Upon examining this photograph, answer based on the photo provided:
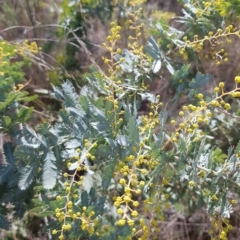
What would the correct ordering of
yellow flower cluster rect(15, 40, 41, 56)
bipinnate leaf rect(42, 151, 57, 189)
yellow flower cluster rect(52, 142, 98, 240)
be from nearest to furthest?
1. yellow flower cluster rect(52, 142, 98, 240)
2. bipinnate leaf rect(42, 151, 57, 189)
3. yellow flower cluster rect(15, 40, 41, 56)

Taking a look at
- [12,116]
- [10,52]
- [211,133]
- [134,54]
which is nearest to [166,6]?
[211,133]

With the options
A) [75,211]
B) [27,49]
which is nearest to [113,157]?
[75,211]

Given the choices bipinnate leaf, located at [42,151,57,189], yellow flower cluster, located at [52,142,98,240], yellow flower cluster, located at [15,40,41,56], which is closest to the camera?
yellow flower cluster, located at [52,142,98,240]

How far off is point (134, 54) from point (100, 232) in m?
0.71

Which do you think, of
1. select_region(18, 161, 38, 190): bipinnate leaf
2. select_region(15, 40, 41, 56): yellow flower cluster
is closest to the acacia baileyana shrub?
select_region(18, 161, 38, 190): bipinnate leaf

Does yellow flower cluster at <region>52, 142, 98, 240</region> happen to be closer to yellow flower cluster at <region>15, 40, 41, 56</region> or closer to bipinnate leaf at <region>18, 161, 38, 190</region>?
bipinnate leaf at <region>18, 161, 38, 190</region>

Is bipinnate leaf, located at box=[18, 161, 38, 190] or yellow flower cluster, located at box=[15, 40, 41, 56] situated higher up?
yellow flower cluster, located at box=[15, 40, 41, 56]

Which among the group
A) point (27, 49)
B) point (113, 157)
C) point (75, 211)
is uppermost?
point (27, 49)

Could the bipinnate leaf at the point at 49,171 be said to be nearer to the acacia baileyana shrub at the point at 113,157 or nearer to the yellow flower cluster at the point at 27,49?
the acacia baileyana shrub at the point at 113,157

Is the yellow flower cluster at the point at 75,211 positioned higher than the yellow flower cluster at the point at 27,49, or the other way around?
the yellow flower cluster at the point at 27,49

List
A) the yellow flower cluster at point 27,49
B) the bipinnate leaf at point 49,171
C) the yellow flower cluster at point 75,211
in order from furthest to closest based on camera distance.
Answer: the yellow flower cluster at point 27,49 < the bipinnate leaf at point 49,171 < the yellow flower cluster at point 75,211

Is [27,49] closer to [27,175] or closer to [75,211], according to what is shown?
[27,175]

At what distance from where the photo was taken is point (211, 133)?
87.8 inches

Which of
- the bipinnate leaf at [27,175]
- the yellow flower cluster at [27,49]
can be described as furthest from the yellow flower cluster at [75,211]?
the yellow flower cluster at [27,49]
